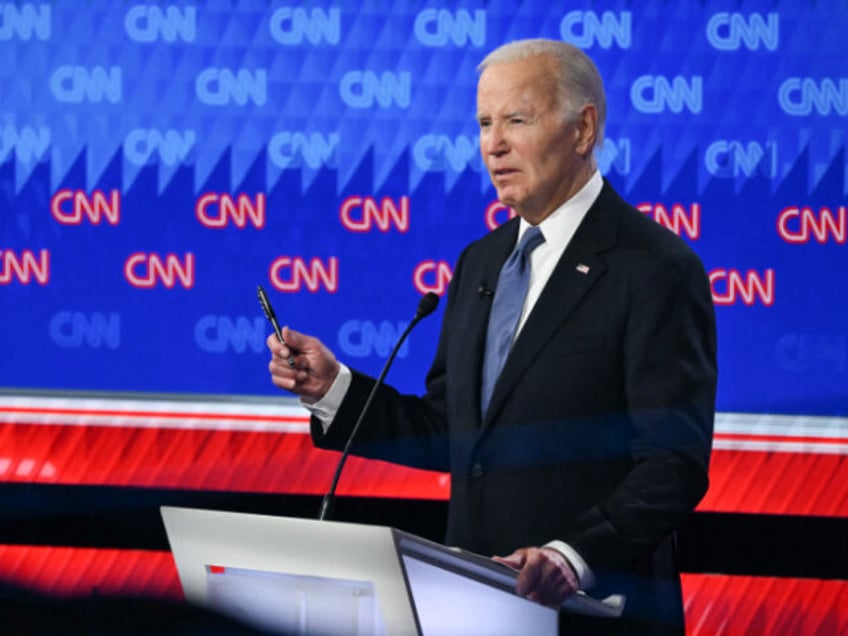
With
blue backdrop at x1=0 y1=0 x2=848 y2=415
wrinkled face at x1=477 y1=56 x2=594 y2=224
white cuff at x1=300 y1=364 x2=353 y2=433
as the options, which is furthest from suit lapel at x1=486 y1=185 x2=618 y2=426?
→ blue backdrop at x1=0 y1=0 x2=848 y2=415

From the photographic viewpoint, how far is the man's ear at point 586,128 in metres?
1.97

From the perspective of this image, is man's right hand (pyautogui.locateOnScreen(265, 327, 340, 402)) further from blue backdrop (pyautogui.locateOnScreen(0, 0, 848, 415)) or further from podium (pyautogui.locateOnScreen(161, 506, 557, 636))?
blue backdrop (pyautogui.locateOnScreen(0, 0, 848, 415))

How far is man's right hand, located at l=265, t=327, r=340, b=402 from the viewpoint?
1.81 metres

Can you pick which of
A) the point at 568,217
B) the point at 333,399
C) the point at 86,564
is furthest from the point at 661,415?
the point at 86,564

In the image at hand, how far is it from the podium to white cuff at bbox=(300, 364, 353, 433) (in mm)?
403

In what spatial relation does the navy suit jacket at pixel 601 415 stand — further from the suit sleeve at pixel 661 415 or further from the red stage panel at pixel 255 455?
the red stage panel at pixel 255 455

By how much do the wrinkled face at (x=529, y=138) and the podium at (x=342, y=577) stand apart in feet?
2.19

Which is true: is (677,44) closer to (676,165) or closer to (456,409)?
(676,165)

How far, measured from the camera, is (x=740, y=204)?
9.75 feet

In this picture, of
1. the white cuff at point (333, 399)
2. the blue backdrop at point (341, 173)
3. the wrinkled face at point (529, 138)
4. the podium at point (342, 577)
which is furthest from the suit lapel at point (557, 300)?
the blue backdrop at point (341, 173)

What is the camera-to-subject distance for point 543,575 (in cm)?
155

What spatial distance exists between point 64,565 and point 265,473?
549mm

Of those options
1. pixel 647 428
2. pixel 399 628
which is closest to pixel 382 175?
pixel 647 428

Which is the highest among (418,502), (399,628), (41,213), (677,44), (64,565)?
(677,44)
